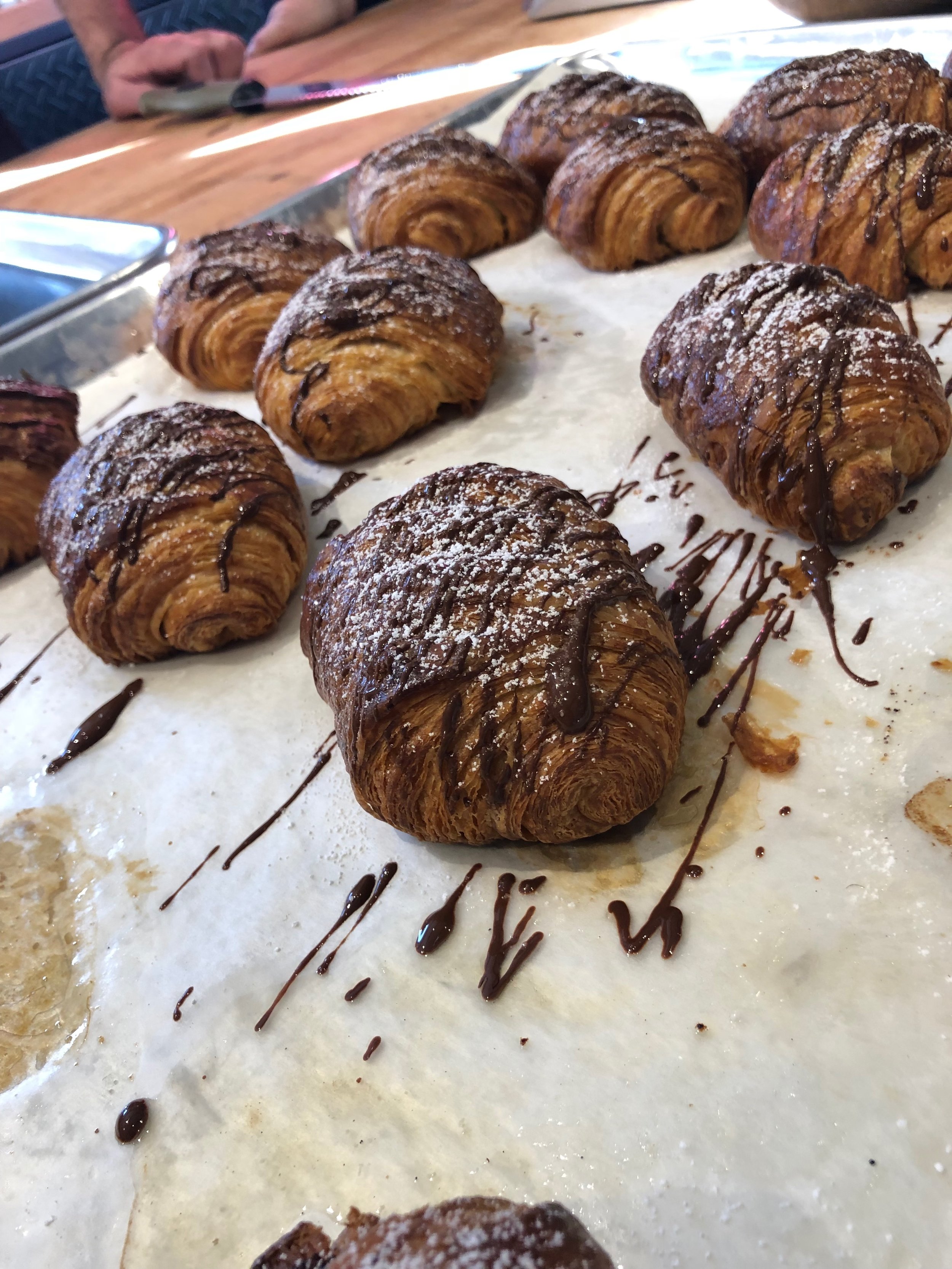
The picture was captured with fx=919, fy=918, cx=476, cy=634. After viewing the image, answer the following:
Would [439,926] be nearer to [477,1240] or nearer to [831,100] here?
[477,1240]

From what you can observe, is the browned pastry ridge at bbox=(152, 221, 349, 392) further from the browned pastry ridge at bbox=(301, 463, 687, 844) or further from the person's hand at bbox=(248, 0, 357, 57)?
the person's hand at bbox=(248, 0, 357, 57)

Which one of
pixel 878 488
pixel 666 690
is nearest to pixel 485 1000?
pixel 666 690

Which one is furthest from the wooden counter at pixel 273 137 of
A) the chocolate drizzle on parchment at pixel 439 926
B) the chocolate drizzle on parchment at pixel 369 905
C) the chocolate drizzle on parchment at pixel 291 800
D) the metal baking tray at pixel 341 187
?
the chocolate drizzle on parchment at pixel 439 926

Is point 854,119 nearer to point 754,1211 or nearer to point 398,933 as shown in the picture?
point 398,933

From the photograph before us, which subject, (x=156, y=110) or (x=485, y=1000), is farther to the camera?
(x=156, y=110)

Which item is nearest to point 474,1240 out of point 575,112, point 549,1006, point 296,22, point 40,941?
point 549,1006

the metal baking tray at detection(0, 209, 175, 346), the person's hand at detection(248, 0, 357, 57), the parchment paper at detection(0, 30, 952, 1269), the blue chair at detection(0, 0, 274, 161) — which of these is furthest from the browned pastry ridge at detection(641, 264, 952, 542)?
the blue chair at detection(0, 0, 274, 161)

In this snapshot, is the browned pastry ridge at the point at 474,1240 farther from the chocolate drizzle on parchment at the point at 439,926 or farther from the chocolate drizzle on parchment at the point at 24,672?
the chocolate drizzle on parchment at the point at 24,672
